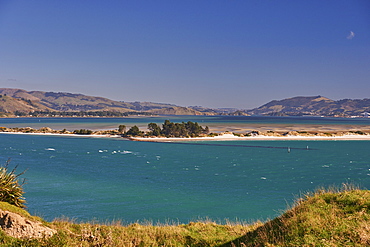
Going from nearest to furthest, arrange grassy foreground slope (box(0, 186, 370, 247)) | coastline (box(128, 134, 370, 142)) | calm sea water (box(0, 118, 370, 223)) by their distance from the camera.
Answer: grassy foreground slope (box(0, 186, 370, 247)), calm sea water (box(0, 118, 370, 223)), coastline (box(128, 134, 370, 142))

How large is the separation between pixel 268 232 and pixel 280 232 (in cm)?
43

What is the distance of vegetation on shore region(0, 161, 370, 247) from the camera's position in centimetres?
1020

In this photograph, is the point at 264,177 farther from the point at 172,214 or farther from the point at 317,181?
the point at 172,214

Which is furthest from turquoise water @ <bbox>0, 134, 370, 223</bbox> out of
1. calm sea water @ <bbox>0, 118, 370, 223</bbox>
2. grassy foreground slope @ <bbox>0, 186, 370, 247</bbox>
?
grassy foreground slope @ <bbox>0, 186, 370, 247</bbox>

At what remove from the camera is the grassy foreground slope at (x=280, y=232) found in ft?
33.3

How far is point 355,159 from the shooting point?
6406 centimetres

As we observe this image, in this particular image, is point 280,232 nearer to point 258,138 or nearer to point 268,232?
point 268,232

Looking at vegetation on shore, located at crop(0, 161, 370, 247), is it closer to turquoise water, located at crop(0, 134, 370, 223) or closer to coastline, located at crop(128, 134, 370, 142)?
turquoise water, located at crop(0, 134, 370, 223)

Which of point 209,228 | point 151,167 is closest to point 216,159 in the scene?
point 151,167

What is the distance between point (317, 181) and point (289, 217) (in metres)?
32.9

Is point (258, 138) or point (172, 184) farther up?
point (258, 138)

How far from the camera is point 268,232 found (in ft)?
37.9

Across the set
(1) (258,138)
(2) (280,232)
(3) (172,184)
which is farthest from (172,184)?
(1) (258,138)

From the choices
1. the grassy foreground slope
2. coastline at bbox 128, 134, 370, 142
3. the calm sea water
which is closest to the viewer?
the grassy foreground slope
